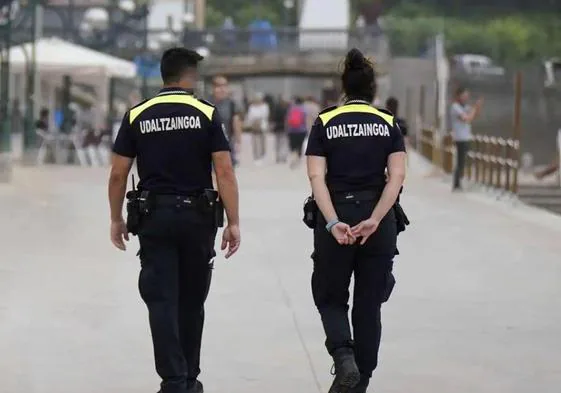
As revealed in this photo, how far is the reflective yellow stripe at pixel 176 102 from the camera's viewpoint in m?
7.75

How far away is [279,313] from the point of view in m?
11.4

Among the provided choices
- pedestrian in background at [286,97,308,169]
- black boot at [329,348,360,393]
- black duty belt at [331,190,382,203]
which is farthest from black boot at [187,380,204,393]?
pedestrian in background at [286,97,308,169]

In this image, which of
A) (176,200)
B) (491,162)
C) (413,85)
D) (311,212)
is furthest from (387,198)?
(413,85)

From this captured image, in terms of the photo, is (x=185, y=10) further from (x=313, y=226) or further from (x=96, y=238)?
(x=313, y=226)

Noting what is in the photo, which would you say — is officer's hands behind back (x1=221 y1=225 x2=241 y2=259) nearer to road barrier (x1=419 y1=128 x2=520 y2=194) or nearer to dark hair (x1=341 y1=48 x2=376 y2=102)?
dark hair (x1=341 y1=48 x2=376 y2=102)

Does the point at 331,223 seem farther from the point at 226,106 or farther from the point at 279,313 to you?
the point at 226,106

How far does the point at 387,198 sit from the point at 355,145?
0.28 metres

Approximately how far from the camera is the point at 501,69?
3559cm

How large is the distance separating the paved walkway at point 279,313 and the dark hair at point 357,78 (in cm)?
152

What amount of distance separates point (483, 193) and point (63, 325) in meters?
15.3

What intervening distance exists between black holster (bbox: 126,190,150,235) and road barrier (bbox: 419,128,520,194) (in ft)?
53.1

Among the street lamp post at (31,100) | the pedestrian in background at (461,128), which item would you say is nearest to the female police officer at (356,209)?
the pedestrian in background at (461,128)

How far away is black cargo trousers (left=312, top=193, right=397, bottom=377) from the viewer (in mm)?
7996

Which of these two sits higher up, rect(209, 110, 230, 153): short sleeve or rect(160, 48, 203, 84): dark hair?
rect(160, 48, 203, 84): dark hair
